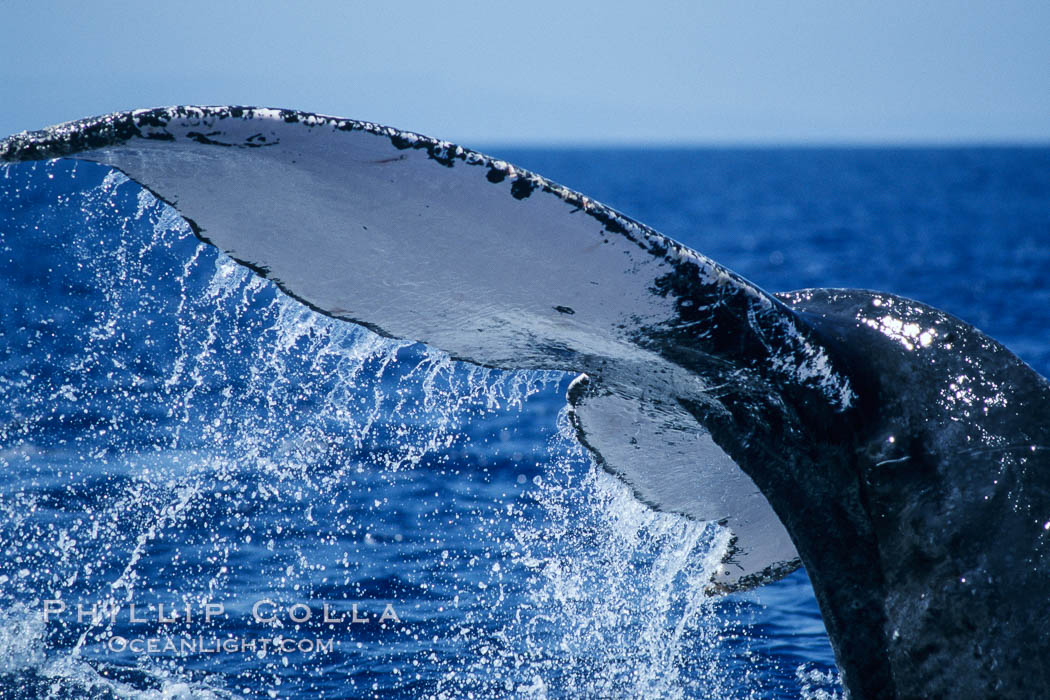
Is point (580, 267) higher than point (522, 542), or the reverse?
point (580, 267)

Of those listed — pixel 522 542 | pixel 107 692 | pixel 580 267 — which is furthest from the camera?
pixel 522 542

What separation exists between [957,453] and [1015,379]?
10.7 inches

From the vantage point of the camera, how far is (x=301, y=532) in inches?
264

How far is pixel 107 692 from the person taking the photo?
4535 mm

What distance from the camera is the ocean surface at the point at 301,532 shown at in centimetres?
479

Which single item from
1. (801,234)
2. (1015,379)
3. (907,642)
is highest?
(801,234)

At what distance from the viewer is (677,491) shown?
383 cm

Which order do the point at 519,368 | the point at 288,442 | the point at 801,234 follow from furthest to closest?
the point at 801,234
the point at 288,442
the point at 519,368

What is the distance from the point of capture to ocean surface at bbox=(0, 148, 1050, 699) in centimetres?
479

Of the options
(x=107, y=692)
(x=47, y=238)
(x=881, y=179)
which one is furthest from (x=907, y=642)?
(x=881, y=179)

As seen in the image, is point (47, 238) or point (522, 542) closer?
point (522, 542)

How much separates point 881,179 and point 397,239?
342 feet

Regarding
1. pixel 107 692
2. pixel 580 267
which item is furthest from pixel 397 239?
pixel 107 692

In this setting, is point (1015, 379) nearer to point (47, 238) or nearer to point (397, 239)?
point (397, 239)
